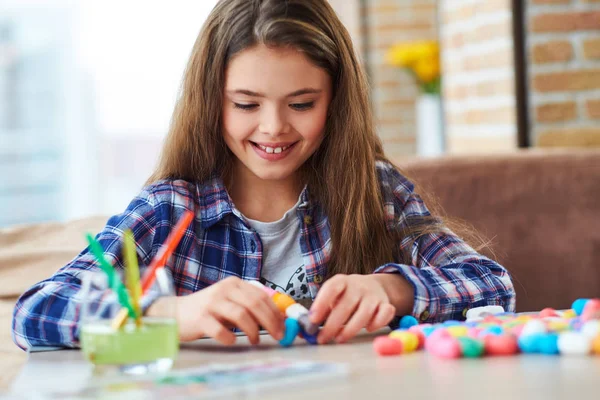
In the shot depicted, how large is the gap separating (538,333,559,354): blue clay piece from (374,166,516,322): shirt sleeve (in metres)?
0.31

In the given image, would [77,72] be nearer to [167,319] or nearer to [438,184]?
[438,184]

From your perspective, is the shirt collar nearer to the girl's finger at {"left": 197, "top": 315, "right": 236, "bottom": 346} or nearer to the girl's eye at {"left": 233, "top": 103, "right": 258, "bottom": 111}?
the girl's eye at {"left": 233, "top": 103, "right": 258, "bottom": 111}

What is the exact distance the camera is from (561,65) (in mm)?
2631

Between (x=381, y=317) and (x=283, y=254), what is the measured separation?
0.47 metres

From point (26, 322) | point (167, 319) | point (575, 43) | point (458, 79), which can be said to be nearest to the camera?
point (167, 319)

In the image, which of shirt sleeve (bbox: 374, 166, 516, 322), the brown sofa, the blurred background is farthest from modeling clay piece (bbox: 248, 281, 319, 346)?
the blurred background

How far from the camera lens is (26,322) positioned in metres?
1.16

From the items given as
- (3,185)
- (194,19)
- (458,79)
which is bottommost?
(3,185)

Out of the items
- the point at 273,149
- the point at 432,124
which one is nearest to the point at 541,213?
the point at 273,149

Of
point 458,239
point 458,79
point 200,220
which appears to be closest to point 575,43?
point 458,79

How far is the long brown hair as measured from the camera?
1.45 meters

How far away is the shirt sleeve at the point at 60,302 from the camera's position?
1110 millimetres

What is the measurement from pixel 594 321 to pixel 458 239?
49 cm

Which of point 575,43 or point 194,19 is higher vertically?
point 194,19
